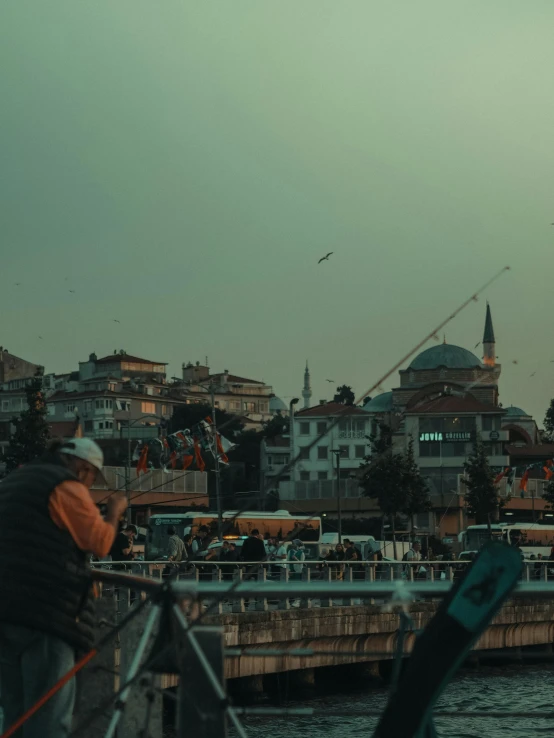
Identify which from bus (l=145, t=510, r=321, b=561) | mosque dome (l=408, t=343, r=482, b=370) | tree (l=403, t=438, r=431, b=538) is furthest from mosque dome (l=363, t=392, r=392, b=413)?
bus (l=145, t=510, r=321, b=561)

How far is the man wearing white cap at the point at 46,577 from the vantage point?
4469 millimetres

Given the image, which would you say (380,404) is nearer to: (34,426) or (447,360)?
(447,360)

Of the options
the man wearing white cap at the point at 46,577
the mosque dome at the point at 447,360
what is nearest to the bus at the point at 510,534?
the man wearing white cap at the point at 46,577

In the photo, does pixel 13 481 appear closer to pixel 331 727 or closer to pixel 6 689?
pixel 6 689

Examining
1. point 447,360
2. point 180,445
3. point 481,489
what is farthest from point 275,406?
point 180,445

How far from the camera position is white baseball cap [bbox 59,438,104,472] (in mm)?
4723

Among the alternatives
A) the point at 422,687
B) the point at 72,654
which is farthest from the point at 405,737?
the point at 72,654

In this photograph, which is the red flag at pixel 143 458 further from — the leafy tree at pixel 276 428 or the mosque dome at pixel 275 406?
the mosque dome at pixel 275 406

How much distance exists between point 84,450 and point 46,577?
1.57 feet

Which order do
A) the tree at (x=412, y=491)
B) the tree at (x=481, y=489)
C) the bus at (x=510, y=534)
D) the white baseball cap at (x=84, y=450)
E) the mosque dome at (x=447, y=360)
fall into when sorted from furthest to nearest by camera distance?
1. the mosque dome at (x=447, y=360)
2. the tree at (x=481, y=489)
3. the tree at (x=412, y=491)
4. the bus at (x=510, y=534)
5. the white baseball cap at (x=84, y=450)

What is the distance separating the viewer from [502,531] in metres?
56.0

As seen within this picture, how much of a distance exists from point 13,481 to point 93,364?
166946 mm

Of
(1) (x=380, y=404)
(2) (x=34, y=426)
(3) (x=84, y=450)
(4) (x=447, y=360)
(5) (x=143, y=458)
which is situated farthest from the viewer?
(1) (x=380, y=404)

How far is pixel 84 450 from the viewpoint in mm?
4738
